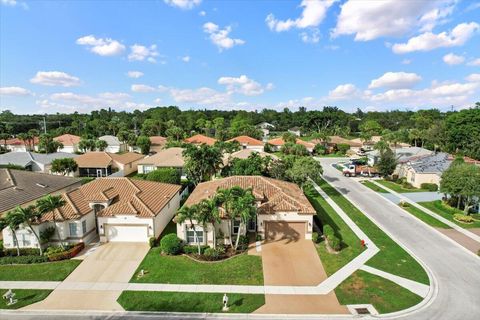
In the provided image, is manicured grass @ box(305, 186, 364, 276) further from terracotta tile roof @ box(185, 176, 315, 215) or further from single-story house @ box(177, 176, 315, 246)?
terracotta tile roof @ box(185, 176, 315, 215)

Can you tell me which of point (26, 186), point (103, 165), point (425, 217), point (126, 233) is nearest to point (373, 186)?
point (425, 217)

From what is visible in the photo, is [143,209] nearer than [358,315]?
No

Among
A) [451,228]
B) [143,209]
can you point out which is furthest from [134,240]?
[451,228]

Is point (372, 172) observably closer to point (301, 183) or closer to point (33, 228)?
point (301, 183)

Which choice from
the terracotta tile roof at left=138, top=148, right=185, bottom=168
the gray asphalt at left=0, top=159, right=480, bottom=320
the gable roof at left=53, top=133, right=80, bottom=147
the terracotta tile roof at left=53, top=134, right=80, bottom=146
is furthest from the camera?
the terracotta tile roof at left=53, top=134, right=80, bottom=146

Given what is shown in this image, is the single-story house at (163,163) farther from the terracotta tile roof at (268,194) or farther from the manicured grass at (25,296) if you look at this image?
the manicured grass at (25,296)

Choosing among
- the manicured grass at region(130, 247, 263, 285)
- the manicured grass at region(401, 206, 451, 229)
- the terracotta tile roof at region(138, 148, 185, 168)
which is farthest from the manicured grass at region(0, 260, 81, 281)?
the manicured grass at region(401, 206, 451, 229)
